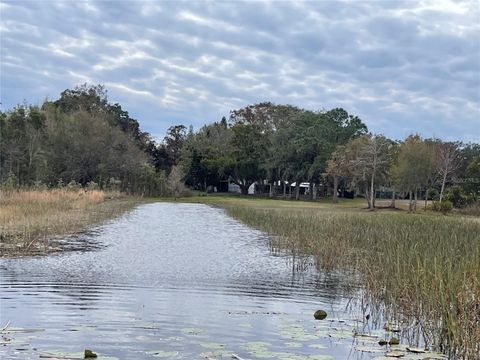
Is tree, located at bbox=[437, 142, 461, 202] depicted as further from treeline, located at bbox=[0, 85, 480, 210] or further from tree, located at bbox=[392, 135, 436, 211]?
tree, located at bbox=[392, 135, 436, 211]

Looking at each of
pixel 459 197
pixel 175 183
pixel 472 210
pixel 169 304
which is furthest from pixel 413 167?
pixel 169 304

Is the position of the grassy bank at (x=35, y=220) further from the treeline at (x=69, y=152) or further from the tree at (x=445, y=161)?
the tree at (x=445, y=161)

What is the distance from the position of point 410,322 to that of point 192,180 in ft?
242

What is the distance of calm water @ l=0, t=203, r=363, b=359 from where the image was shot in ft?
23.1

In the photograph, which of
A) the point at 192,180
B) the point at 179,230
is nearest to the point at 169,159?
the point at 192,180

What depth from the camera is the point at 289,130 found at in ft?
238

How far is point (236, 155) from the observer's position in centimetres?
7794

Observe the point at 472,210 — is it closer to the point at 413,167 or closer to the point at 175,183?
the point at 413,167

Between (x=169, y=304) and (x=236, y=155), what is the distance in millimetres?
68430

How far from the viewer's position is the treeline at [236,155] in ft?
158

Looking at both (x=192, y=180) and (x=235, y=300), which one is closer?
(x=235, y=300)

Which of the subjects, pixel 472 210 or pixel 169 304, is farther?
pixel 472 210

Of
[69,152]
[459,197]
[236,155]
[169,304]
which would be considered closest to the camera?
[169,304]

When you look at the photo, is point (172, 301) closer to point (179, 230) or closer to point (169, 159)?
point (179, 230)
